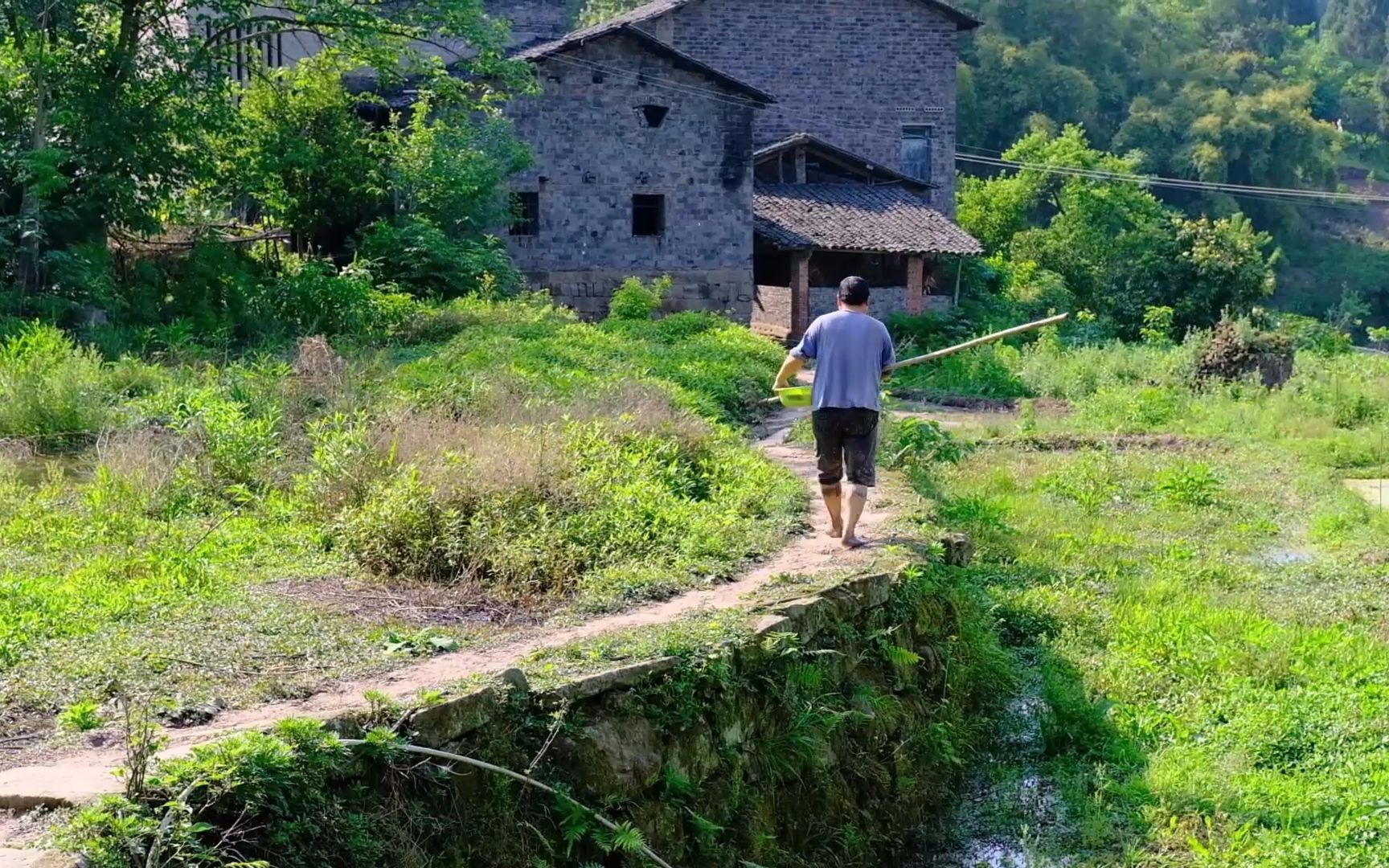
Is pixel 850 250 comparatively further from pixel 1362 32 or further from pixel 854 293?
pixel 1362 32

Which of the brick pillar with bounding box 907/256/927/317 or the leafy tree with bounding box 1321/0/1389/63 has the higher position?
the leafy tree with bounding box 1321/0/1389/63

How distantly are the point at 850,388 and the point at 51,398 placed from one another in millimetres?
6648

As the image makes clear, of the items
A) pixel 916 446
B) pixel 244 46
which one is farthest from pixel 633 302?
pixel 916 446

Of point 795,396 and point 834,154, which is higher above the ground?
point 834,154

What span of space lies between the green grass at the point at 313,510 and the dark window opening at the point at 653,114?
14.7m

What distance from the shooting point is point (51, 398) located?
11.3 m

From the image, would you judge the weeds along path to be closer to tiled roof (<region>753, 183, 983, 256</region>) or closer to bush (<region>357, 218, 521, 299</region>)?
bush (<region>357, 218, 521, 299</region>)

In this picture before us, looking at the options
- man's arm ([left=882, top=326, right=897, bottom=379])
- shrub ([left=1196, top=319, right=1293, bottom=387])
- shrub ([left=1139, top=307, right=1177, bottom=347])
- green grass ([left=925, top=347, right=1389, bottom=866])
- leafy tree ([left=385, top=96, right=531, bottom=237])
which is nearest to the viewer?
green grass ([left=925, top=347, right=1389, bottom=866])

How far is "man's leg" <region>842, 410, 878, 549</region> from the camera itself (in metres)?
8.54

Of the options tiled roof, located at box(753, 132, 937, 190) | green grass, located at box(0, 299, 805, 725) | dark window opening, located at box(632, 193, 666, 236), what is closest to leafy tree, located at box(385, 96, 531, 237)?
dark window opening, located at box(632, 193, 666, 236)

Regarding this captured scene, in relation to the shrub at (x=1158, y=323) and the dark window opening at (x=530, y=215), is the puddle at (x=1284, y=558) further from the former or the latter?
the shrub at (x=1158, y=323)

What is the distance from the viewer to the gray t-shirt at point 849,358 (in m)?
8.49

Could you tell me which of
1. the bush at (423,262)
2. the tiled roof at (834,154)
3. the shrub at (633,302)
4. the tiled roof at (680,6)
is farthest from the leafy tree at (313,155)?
the tiled roof at (680,6)

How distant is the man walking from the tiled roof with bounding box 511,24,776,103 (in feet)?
59.9
